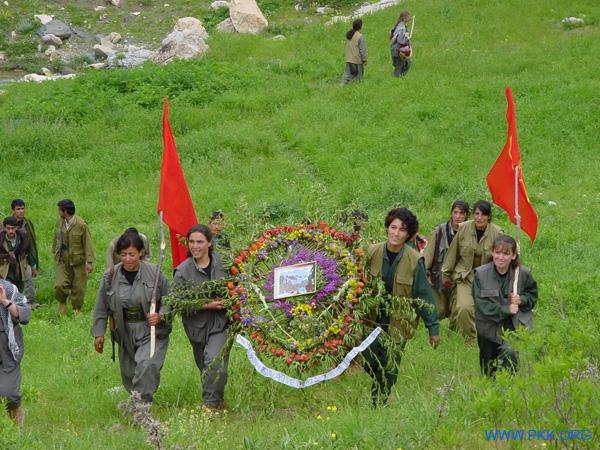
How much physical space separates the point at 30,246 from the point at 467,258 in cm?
611

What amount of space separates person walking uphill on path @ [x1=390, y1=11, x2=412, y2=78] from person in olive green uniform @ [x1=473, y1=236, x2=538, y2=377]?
12395mm

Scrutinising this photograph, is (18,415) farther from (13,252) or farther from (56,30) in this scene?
(56,30)

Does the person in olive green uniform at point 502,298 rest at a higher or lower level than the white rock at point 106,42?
lower

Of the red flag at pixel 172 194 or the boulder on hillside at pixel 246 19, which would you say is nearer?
the red flag at pixel 172 194

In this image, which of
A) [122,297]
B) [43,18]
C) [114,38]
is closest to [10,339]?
[122,297]

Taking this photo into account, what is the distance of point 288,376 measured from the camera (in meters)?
7.02

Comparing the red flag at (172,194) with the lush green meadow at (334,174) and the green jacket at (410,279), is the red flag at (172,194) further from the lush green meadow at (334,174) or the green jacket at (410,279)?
the green jacket at (410,279)

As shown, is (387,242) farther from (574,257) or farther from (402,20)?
(402,20)

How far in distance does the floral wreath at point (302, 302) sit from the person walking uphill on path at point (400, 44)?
1235 centimetres

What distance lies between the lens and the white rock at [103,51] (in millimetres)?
27281

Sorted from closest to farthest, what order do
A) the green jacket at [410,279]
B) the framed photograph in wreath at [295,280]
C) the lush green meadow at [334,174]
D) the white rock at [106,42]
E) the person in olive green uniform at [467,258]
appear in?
the lush green meadow at [334,174] < the framed photograph in wreath at [295,280] < the green jacket at [410,279] < the person in olive green uniform at [467,258] < the white rock at [106,42]

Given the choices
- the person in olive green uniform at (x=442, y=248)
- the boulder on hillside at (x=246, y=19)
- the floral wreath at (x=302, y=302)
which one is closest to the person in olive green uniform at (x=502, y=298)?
the floral wreath at (x=302, y=302)

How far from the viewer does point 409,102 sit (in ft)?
60.3

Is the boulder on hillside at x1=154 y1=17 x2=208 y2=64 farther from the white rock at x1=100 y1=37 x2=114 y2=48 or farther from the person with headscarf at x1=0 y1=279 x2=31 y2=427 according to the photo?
the person with headscarf at x1=0 y1=279 x2=31 y2=427
